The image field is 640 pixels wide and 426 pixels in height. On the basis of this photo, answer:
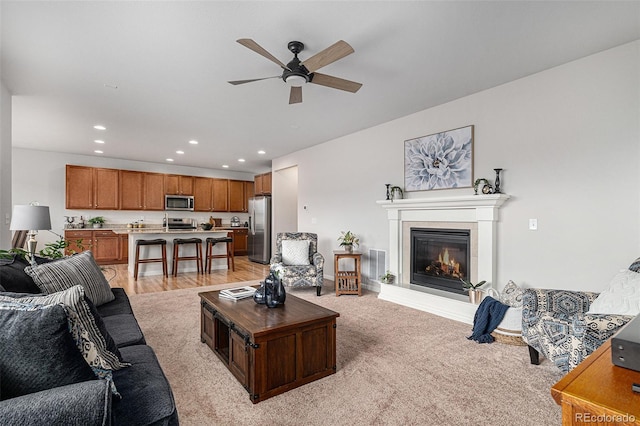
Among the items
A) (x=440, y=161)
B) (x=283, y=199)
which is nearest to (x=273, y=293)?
(x=440, y=161)

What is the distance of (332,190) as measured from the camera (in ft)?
19.0

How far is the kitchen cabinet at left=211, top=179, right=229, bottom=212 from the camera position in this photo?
8992 mm

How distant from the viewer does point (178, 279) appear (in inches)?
224

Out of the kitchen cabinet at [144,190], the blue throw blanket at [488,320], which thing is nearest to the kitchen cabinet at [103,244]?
the kitchen cabinet at [144,190]

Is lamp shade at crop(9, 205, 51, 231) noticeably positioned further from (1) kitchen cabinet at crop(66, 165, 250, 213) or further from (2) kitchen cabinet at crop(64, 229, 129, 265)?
(1) kitchen cabinet at crop(66, 165, 250, 213)

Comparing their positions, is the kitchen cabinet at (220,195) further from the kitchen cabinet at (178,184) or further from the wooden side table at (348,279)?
the wooden side table at (348,279)

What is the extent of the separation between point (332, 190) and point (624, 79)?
4034 millimetres

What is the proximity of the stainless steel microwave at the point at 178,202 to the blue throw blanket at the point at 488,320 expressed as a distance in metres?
7.63

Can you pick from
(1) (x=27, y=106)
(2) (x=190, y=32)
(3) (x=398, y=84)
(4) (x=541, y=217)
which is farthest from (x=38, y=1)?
(4) (x=541, y=217)

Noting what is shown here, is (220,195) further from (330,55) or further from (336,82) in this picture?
(330,55)

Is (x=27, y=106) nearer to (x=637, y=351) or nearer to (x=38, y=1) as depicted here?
(x=38, y=1)

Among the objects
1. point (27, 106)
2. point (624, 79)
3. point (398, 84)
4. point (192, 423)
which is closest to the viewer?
point (192, 423)

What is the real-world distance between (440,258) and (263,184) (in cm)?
545

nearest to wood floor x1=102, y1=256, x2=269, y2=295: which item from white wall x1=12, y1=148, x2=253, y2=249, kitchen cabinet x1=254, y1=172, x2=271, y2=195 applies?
white wall x1=12, y1=148, x2=253, y2=249
